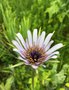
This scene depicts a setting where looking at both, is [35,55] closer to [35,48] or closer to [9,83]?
[35,48]

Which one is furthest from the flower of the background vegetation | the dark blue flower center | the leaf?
the leaf

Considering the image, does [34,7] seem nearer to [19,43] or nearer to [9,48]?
[9,48]

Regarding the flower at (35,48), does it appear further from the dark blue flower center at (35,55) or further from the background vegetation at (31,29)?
the background vegetation at (31,29)

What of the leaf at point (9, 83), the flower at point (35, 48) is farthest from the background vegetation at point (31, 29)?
the flower at point (35, 48)

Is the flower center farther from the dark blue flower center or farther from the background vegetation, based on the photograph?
the background vegetation

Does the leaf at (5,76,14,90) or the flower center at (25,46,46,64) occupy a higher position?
the flower center at (25,46,46,64)

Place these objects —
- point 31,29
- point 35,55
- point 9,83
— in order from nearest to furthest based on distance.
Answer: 1. point 35,55
2. point 9,83
3. point 31,29

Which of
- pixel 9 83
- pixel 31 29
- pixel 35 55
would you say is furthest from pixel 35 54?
pixel 31 29

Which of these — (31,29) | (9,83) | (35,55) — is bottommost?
(9,83)

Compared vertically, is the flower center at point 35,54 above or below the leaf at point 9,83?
above
